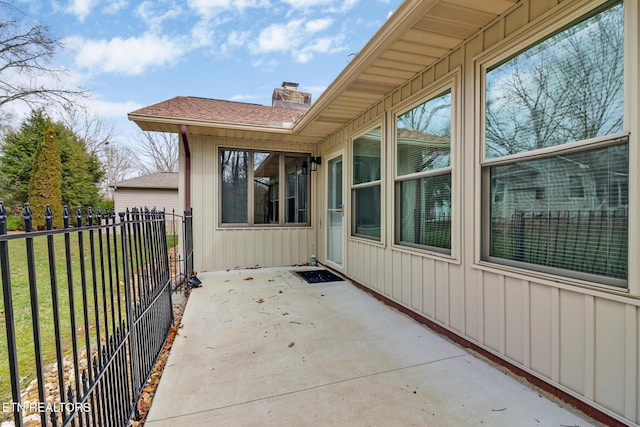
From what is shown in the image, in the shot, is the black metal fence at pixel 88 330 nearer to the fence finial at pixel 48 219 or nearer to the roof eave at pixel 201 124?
the fence finial at pixel 48 219

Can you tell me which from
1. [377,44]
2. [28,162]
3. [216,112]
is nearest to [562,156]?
[377,44]

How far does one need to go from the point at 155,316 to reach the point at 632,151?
10.9ft

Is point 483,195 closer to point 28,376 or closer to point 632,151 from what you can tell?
point 632,151

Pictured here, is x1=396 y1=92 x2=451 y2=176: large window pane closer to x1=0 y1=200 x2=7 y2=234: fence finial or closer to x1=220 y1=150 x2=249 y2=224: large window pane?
x1=0 y1=200 x2=7 y2=234: fence finial

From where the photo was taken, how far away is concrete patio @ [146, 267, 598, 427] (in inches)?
73.7

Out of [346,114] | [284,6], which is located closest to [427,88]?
[346,114]

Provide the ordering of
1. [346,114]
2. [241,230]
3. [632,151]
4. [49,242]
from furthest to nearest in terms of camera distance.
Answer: [241,230] < [346,114] < [632,151] < [49,242]

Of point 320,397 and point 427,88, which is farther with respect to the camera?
point 427,88

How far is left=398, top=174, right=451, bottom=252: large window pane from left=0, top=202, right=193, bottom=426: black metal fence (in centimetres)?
256

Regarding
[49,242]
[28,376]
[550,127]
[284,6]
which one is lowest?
[28,376]

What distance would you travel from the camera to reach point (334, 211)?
5.66 meters

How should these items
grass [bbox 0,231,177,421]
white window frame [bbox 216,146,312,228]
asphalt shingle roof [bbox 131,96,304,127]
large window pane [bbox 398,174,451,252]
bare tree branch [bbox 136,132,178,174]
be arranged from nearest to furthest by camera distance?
grass [bbox 0,231,177,421] → large window pane [bbox 398,174,451,252] → asphalt shingle roof [bbox 131,96,304,127] → white window frame [bbox 216,146,312,228] → bare tree branch [bbox 136,132,178,174]

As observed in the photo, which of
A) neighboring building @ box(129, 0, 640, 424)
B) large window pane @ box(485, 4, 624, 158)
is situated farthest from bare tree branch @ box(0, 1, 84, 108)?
large window pane @ box(485, 4, 624, 158)

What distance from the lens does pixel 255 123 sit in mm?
5348
